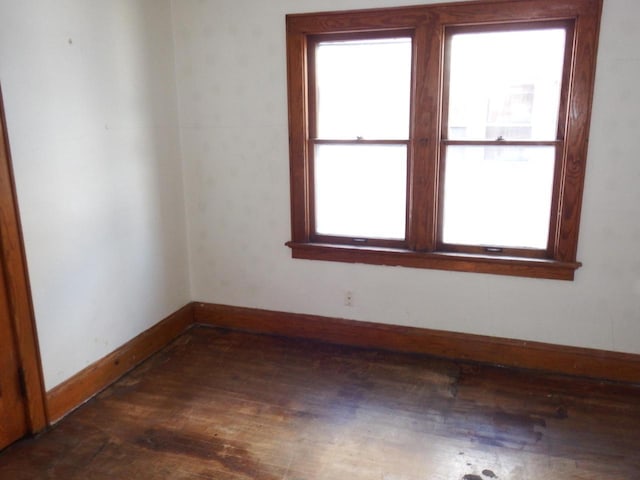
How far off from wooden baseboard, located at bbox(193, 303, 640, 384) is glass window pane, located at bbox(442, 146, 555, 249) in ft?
2.11

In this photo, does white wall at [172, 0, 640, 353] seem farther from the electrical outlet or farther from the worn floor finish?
the worn floor finish

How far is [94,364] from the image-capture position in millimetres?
2887

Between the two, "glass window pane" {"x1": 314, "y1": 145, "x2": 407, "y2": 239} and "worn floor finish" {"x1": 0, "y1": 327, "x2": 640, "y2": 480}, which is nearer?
"worn floor finish" {"x1": 0, "y1": 327, "x2": 640, "y2": 480}

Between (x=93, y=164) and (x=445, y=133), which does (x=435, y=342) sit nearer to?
(x=445, y=133)

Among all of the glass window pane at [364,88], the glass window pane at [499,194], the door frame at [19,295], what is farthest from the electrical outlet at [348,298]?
the door frame at [19,295]

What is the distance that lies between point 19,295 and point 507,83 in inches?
112

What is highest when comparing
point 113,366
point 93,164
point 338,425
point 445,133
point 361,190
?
point 445,133

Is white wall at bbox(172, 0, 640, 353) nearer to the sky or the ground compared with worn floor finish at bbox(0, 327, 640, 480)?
nearer to the sky

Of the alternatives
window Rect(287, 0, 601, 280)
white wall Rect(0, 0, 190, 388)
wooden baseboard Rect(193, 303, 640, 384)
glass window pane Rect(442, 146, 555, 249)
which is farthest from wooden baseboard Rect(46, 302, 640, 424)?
glass window pane Rect(442, 146, 555, 249)

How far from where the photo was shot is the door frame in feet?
7.48

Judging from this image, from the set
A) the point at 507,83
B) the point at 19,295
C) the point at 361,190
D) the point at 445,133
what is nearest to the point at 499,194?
the point at 445,133

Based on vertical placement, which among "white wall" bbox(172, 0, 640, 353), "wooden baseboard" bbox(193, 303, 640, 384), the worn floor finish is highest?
"white wall" bbox(172, 0, 640, 353)

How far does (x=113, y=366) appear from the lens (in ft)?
9.95

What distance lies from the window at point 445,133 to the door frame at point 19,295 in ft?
5.40
